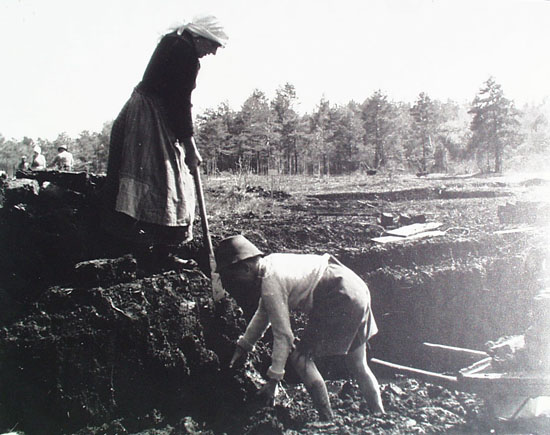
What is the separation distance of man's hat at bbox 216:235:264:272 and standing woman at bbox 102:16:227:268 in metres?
0.24

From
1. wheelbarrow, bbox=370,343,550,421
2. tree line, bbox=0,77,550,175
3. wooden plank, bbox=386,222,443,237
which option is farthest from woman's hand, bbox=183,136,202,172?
wooden plank, bbox=386,222,443,237

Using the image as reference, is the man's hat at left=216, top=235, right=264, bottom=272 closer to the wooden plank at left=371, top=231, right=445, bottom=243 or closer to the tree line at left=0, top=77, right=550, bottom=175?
the tree line at left=0, top=77, right=550, bottom=175

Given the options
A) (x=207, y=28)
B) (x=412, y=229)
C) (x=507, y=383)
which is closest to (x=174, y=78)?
(x=207, y=28)

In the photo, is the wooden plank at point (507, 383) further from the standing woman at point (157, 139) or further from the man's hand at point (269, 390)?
the standing woman at point (157, 139)

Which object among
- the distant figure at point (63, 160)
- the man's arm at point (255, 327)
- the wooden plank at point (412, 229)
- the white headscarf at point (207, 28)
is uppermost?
the white headscarf at point (207, 28)

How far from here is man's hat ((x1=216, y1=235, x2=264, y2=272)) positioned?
1.87 meters

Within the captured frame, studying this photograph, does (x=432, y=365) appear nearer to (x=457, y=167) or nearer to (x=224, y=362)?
(x=224, y=362)

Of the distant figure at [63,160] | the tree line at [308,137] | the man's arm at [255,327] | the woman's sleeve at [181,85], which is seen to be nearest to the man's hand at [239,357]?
the man's arm at [255,327]

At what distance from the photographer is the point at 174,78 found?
6.27ft

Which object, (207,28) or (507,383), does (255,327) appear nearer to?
(207,28)

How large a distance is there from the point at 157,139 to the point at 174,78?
266 millimetres

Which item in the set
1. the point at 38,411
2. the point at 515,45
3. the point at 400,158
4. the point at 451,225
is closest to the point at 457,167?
the point at 400,158

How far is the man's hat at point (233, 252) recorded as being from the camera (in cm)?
187

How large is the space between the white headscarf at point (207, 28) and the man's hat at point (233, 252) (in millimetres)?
829
